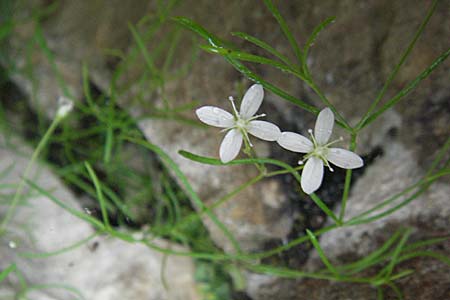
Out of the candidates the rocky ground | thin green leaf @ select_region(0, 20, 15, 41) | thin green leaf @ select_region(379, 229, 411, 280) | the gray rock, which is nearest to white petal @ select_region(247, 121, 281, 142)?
the rocky ground

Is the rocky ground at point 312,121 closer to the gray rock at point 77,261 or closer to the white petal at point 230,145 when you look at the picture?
the gray rock at point 77,261

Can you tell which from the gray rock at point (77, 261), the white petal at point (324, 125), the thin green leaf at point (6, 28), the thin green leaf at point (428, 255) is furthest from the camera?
the thin green leaf at point (6, 28)

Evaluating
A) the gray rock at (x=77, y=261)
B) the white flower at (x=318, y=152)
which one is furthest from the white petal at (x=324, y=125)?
the gray rock at (x=77, y=261)

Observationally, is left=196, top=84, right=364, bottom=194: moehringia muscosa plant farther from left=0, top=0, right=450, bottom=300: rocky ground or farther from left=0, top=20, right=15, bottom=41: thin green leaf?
left=0, top=20, right=15, bottom=41: thin green leaf

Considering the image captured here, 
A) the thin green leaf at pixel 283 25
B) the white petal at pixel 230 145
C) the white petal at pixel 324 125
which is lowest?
the white petal at pixel 230 145

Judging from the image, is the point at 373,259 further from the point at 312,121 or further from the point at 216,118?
the point at 216,118

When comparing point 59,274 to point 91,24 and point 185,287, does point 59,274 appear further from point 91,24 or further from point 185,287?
point 91,24

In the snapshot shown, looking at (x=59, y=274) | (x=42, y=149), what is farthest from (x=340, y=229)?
(x=42, y=149)
